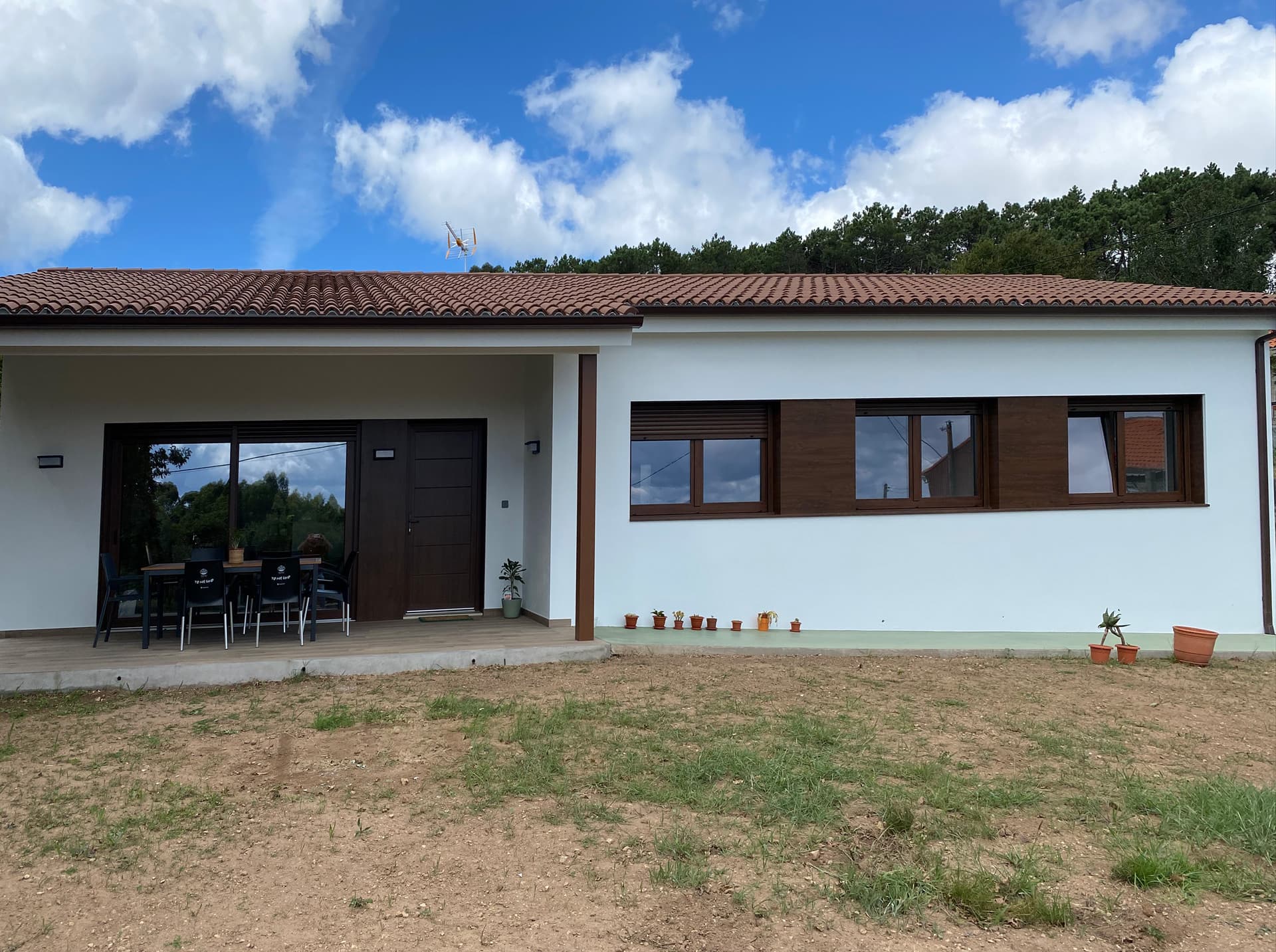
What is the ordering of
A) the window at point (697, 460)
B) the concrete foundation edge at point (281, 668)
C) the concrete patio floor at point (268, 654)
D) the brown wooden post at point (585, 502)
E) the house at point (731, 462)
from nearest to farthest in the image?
the concrete foundation edge at point (281, 668) < the concrete patio floor at point (268, 654) < the brown wooden post at point (585, 502) < the house at point (731, 462) < the window at point (697, 460)

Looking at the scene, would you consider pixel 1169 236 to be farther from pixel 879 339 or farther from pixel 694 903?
pixel 694 903

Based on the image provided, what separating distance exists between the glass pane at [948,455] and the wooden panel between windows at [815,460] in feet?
3.70

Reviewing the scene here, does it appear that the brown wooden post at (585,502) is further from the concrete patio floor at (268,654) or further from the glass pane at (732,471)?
the glass pane at (732,471)

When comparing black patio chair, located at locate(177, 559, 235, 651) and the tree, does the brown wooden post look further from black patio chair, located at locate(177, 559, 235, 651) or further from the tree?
the tree

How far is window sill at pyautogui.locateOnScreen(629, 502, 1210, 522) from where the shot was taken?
973 centimetres

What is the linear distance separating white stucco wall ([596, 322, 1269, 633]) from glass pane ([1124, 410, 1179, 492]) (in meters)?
0.42

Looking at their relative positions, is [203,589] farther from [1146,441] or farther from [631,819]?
[1146,441]

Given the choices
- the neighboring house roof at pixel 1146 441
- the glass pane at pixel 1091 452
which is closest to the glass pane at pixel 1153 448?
the neighboring house roof at pixel 1146 441

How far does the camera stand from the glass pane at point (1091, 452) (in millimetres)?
10398

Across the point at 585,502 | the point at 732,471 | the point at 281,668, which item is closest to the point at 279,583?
the point at 281,668

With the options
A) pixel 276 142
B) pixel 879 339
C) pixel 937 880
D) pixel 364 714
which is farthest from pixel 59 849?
pixel 276 142

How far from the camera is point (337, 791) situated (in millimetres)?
4754

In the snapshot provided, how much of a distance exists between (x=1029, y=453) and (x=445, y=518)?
748 centimetres

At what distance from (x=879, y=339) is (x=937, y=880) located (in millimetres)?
7474
